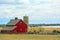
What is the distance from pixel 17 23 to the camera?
236 ft

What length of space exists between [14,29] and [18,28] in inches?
60.4

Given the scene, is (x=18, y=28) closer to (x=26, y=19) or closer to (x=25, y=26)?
(x=25, y=26)

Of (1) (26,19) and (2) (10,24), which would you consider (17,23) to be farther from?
(1) (26,19)

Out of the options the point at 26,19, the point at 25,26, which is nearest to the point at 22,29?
the point at 25,26

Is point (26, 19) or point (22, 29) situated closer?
point (22, 29)

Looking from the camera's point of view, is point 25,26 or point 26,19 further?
point 26,19

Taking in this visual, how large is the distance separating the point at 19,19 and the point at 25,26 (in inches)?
120

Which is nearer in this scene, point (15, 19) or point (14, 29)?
point (14, 29)

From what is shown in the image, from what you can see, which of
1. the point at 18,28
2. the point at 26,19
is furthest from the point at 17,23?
the point at 26,19

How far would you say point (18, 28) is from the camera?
71312mm

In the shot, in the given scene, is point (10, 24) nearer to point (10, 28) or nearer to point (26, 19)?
point (10, 28)

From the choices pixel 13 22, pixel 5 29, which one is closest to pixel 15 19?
pixel 13 22

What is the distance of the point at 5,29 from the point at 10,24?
14.8ft

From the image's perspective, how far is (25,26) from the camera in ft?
241
